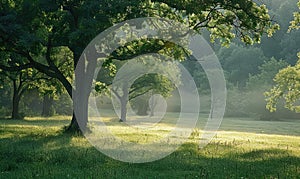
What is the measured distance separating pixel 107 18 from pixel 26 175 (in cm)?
1164

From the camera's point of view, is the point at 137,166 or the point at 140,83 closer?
the point at 137,166

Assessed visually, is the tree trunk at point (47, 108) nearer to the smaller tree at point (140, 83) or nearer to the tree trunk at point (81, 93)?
the smaller tree at point (140, 83)

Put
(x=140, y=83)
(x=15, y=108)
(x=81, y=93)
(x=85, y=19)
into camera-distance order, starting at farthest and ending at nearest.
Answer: (x=140, y=83)
(x=15, y=108)
(x=81, y=93)
(x=85, y=19)

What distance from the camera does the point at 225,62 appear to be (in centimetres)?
11688

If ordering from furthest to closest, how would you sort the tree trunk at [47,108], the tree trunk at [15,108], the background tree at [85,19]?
the tree trunk at [47,108] < the tree trunk at [15,108] < the background tree at [85,19]

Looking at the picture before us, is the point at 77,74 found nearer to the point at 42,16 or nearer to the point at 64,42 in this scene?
the point at 64,42

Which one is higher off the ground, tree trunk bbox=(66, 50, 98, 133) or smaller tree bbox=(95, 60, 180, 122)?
smaller tree bbox=(95, 60, 180, 122)

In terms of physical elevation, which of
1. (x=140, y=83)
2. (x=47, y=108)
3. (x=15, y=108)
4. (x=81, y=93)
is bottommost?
(x=47, y=108)

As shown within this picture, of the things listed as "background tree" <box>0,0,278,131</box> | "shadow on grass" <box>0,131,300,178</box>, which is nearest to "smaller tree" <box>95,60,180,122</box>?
"background tree" <box>0,0,278,131</box>

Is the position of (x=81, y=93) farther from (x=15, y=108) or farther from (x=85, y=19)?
(x=15, y=108)

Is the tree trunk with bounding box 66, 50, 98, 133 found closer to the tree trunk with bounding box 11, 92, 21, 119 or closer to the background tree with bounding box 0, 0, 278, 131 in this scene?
the background tree with bounding box 0, 0, 278, 131

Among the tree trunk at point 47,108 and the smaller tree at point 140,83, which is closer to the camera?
the smaller tree at point 140,83

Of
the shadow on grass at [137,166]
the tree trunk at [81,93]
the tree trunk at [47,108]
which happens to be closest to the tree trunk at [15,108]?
the tree trunk at [47,108]

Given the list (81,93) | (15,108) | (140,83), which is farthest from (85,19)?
(140,83)
